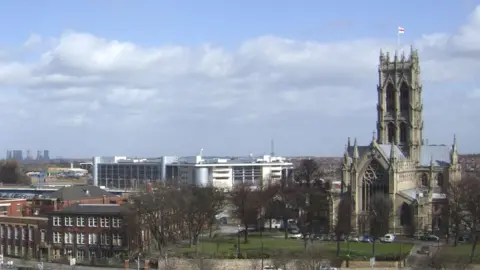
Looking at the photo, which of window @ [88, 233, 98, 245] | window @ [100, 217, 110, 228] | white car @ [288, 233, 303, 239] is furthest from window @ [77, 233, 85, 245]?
white car @ [288, 233, 303, 239]

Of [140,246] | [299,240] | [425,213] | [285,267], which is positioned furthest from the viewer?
[425,213]

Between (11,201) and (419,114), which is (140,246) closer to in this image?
(11,201)

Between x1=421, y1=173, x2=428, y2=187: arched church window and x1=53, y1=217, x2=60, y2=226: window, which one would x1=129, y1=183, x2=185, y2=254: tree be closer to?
x1=53, y1=217, x2=60, y2=226: window

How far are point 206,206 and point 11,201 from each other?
33129mm

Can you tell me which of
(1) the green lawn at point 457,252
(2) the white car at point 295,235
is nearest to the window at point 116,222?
(2) the white car at point 295,235

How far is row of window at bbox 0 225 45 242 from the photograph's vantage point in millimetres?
87500

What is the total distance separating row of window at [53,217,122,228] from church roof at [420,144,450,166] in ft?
169

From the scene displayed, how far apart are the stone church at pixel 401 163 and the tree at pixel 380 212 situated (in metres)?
1.29

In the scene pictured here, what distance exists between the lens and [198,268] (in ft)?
226

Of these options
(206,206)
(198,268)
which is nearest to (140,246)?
(206,206)

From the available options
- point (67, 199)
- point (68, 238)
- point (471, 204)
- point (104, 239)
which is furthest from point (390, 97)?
point (68, 238)

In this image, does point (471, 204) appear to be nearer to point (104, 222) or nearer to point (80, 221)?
point (104, 222)

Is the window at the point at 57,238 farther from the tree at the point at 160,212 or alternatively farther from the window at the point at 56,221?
the tree at the point at 160,212

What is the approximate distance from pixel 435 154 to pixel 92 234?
57.0 m
